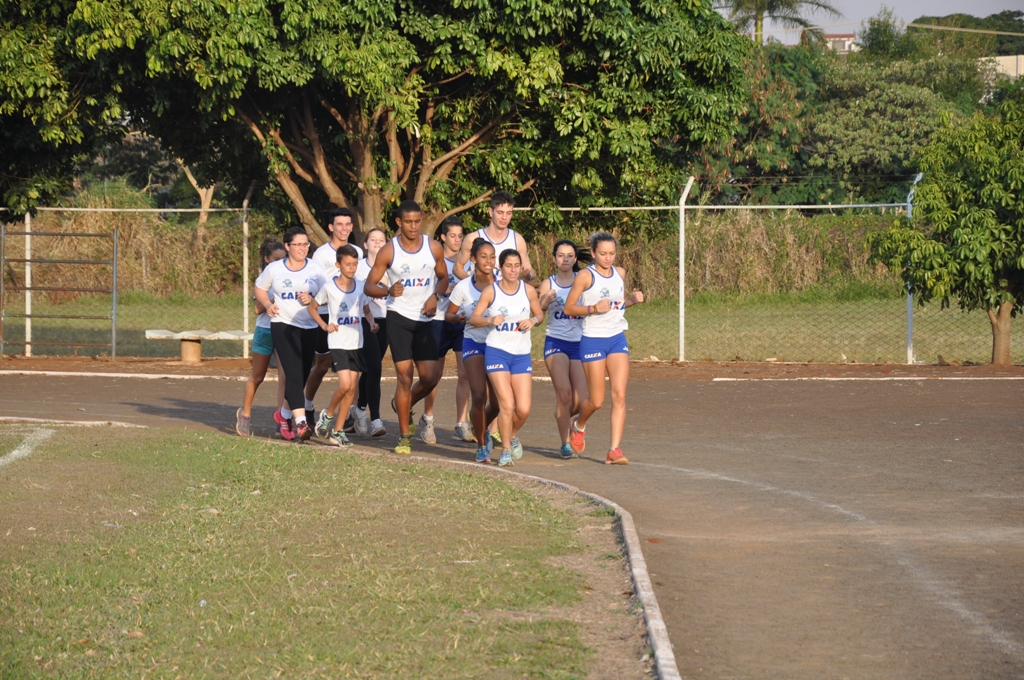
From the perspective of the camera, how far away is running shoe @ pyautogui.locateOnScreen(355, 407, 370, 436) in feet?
40.4

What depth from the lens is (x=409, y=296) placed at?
11.0 meters

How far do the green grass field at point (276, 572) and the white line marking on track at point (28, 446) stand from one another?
0.17m

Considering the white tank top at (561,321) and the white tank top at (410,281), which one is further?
the white tank top at (410,281)

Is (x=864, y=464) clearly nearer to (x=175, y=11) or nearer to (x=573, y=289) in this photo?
(x=573, y=289)

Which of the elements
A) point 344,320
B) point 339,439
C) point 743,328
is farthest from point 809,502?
point 743,328

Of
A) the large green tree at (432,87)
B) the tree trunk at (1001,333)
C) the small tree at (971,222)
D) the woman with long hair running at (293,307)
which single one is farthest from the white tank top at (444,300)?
the tree trunk at (1001,333)

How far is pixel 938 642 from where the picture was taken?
570cm

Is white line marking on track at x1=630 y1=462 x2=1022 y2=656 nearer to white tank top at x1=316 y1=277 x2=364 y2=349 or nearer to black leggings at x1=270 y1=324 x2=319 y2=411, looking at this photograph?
white tank top at x1=316 y1=277 x2=364 y2=349

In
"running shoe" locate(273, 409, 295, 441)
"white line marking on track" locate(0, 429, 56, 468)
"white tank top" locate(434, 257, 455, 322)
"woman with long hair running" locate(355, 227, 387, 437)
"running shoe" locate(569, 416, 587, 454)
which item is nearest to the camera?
"white line marking on track" locate(0, 429, 56, 468)

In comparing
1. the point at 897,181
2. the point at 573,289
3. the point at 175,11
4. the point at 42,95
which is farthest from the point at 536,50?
the point at 897,181

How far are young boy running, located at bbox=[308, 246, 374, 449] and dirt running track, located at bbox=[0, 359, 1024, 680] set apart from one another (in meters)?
0.80

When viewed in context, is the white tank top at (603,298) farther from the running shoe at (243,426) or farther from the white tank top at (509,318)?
the running shoe at (243,426)

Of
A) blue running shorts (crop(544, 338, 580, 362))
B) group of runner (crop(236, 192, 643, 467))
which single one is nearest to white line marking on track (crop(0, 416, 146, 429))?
group of runner (crop(236, 192, 643, 467))

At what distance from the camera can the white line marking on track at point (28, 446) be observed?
10065mm
